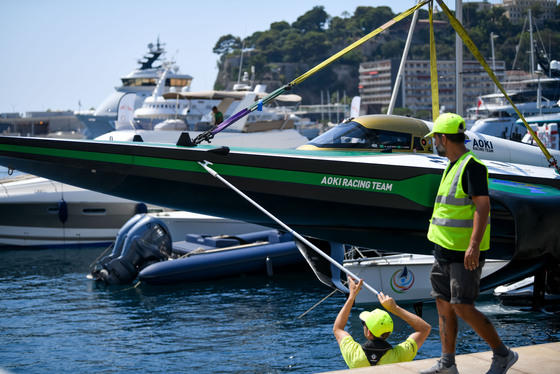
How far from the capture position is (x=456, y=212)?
5.31 metres

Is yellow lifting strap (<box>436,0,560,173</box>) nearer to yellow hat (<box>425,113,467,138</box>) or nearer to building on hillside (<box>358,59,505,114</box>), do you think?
yellow hat (<box>425,113,467,138</box>)

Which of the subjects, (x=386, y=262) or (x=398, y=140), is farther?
(x=386, y=262)

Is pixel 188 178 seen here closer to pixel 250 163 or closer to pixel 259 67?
pixel 250 163

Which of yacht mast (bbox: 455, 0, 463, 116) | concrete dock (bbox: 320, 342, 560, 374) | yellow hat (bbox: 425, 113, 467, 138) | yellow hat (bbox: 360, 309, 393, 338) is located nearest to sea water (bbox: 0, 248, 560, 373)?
yellow hat (bbox: 360, 309, 393, 338)

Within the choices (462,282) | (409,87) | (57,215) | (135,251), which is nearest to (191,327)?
(135,251)

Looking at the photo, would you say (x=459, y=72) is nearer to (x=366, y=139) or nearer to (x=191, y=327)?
(x=366, y=139)

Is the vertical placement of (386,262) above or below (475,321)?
below

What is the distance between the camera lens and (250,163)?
9.73m

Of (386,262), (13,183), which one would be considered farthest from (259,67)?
(386,262)

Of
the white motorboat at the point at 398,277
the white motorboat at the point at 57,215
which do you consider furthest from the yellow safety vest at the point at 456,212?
the white motorboat at the point at 57,215

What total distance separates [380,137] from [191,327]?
5257mm

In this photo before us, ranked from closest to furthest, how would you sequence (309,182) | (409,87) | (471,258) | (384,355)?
(471,258)
(384,355)
(309,182)
(409,87)

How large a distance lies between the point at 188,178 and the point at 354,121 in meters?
2.75

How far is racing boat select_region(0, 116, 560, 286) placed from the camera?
9.63m
